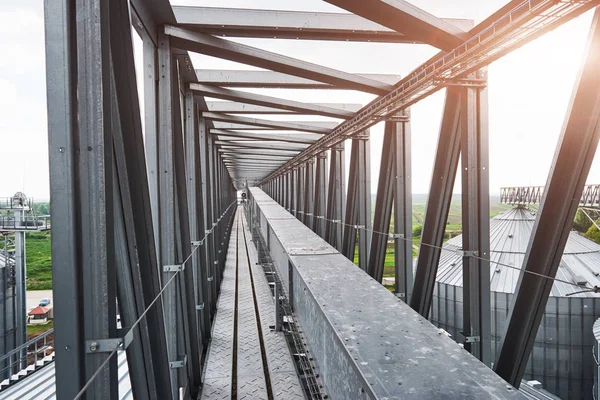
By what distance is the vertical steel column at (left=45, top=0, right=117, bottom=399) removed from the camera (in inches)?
99.3

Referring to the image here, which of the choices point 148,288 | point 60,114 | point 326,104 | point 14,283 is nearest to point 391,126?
point 326,104

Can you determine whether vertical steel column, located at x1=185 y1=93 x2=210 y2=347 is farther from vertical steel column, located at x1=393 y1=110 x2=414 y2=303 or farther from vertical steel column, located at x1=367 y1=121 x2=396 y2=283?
vertical steel column, located at x1=393 y1=110 x2=414 y2=303

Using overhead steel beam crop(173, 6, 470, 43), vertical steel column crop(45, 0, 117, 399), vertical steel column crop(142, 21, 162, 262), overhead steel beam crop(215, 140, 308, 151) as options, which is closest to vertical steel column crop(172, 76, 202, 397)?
vertical steel column crop(142, 21, 162, 262)

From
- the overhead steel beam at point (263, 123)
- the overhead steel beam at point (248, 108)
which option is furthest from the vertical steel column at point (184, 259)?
the overhead steel beam at point (263, 123)

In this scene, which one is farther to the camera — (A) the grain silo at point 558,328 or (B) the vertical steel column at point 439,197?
(A) the grain silo at point 558,328

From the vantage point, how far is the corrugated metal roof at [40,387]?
7.61 meters

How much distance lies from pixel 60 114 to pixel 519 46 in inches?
187

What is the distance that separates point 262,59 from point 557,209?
5.37 meters

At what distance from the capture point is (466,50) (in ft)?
17.3

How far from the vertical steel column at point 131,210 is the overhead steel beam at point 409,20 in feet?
8.69

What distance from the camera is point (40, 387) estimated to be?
324 inches

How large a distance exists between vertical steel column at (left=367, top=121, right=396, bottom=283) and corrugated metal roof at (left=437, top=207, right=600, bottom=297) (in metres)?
2.33

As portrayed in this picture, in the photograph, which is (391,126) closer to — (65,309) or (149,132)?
(149,132)

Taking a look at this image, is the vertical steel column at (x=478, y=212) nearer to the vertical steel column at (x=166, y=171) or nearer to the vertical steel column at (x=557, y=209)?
the vertical steel column at (x=557, y=209)
